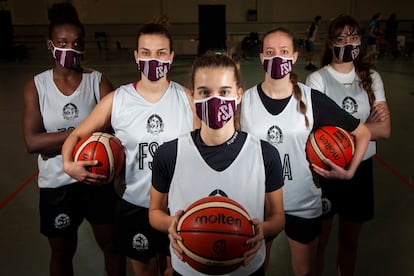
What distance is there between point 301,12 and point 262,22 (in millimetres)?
1776

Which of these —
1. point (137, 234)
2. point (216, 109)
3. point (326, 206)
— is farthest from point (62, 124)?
point (326, 206)

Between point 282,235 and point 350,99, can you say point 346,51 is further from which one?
point 282,235

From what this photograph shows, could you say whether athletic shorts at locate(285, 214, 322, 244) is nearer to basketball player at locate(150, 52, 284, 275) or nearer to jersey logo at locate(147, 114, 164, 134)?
basketball player at locate(150, 52, 284, 275)

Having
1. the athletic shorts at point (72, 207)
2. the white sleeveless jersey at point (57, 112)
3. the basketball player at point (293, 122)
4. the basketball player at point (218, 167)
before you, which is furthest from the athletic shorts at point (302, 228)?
the white sleeveless jersey at point (57, 112)

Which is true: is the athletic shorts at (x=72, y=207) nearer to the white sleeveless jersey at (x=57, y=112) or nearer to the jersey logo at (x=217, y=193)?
the white sleeveless jersey at (x=57, y=112)

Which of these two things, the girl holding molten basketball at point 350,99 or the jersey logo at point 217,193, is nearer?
the jersey logo at point 217,193

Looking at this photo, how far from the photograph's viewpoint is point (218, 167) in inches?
66.5

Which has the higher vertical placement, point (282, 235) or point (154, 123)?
point (154, 123)

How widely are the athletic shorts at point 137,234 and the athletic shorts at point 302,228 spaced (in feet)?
2.20

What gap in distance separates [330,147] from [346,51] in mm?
751

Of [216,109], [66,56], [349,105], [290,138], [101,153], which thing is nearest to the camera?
[216,109]

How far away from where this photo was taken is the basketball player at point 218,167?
1.68 meters

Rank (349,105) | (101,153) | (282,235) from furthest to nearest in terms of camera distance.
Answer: (282,235) → (349,105) → (101,153)

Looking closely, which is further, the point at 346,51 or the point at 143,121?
the point at 346,51
